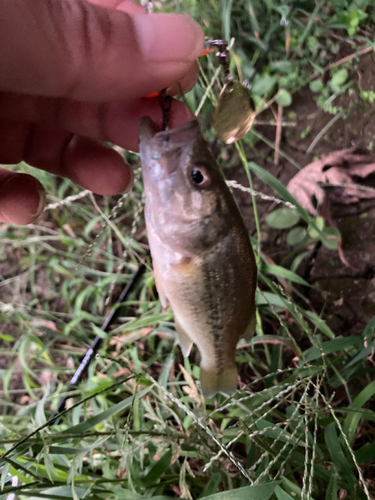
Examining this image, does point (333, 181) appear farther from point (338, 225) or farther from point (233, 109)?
point (233, 109)

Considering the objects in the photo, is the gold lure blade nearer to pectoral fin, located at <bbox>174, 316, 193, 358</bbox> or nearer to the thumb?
the thumb

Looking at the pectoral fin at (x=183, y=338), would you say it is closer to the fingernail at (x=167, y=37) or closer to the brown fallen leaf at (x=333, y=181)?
the fingernail at (x=167, y=37)

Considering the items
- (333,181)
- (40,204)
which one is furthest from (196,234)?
(333,181)

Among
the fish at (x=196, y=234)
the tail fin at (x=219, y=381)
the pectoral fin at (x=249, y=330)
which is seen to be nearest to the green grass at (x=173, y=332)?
the tail fin at (x=219, y=381)

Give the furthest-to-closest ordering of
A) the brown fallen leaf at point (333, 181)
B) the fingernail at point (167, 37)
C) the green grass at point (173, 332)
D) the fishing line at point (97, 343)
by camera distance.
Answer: the brown fallen leaf at point (333, 181), the fishing line at point (97, 343), the green grass at point (173, 332), the fingernail at point (167, 37)

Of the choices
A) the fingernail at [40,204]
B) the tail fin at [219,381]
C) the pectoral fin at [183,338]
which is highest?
the fingernail at [40,204]

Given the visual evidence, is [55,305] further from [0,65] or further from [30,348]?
[0,65]

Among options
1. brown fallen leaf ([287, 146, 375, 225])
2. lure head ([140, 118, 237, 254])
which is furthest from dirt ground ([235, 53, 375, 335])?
lure head ([140, 118, 237, 254])
